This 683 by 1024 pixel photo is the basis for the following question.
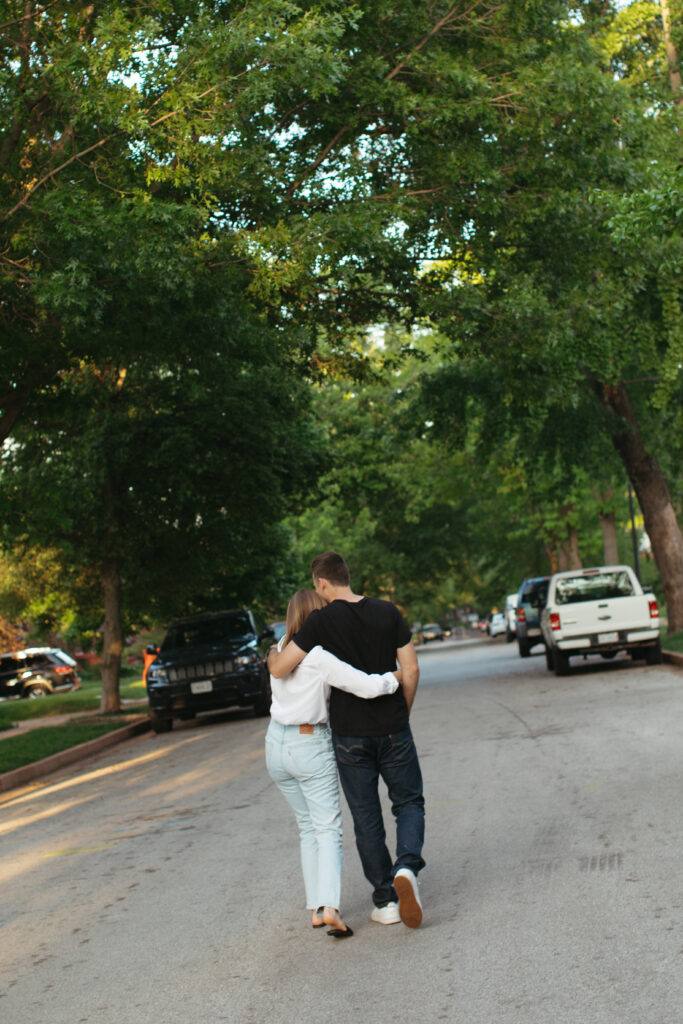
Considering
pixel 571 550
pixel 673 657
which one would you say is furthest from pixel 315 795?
pixel 571 550

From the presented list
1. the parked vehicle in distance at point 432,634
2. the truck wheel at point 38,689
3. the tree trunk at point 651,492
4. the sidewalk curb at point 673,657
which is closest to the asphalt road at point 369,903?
the sidewalk curb at point 673,657

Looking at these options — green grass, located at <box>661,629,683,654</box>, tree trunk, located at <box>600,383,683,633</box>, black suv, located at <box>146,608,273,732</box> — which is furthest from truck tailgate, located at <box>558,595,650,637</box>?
black suv, located at <box>146,608,273,732</box>

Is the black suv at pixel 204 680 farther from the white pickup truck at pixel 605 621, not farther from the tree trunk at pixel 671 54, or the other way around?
the tree trunk at pixel 671 54

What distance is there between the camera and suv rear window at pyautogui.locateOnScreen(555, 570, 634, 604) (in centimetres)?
2105

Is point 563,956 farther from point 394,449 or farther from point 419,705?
point 394,449

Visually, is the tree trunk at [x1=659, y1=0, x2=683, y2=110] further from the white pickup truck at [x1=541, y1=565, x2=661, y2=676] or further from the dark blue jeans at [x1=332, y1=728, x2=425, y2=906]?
the dark blue jeans at [x1=332, y1=728, x2=425, y2=906]

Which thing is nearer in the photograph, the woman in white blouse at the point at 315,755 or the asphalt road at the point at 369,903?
the asphalt road at the point at 369,903

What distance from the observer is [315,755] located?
5699 millimetres

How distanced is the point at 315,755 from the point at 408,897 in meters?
0.81

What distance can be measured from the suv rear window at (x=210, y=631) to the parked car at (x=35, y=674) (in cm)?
2147

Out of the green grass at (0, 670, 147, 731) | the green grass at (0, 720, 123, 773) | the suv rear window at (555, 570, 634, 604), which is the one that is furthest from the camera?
the green grass at (0, 670, 147, 731)

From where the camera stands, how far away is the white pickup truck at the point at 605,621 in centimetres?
1977

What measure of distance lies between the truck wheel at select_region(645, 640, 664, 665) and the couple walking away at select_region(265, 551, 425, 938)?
15.5m

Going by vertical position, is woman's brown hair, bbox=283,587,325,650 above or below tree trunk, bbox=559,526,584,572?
below
